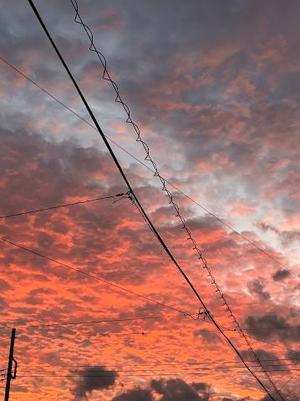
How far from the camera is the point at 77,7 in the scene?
10016 millimetres

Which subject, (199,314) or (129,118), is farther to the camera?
(199,314)

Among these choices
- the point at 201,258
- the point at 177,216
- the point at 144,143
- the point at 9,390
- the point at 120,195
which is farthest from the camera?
the point at 9,390

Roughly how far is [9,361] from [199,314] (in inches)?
808

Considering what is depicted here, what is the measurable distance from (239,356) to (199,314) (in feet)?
11.3

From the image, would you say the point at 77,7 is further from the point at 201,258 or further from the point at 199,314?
the point at 199,314

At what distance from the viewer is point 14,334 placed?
3803 cm

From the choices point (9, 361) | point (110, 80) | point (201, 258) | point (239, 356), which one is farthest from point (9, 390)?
point (110, 80)

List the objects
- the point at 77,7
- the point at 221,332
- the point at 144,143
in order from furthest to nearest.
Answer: the point at 221,332 < the point at 144,143 < the point at 77,7

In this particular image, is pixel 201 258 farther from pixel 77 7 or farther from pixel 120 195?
pixel 77 7

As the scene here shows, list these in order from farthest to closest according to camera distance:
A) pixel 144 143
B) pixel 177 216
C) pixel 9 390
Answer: pixel 9 390 → pixel 177 216 → pixel 144 143

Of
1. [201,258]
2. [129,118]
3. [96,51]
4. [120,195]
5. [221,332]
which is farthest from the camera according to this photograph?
[221,332]

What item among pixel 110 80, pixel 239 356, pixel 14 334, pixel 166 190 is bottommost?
pixel 239 356

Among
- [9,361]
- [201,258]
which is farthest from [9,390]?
[201,258]

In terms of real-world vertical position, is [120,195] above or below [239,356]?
above
